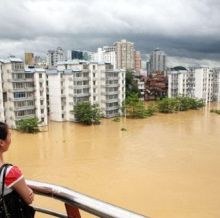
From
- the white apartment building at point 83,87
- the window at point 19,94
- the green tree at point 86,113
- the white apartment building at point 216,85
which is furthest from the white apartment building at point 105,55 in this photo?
the window at point 19,94

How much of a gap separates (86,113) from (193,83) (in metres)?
17.0

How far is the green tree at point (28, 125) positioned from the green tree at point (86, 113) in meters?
3.05

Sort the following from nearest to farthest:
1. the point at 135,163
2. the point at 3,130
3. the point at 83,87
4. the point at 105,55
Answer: the point at 3,130 → the point at 135,163 → the point at 83,87 → the point at 105,55

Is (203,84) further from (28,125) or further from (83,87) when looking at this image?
(28,125)

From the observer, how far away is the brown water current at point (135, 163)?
7.52 metres

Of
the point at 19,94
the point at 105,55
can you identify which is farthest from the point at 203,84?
the point at 19,94

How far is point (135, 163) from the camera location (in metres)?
10.6

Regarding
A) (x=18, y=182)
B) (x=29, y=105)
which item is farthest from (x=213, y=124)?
(x=18, y=182)

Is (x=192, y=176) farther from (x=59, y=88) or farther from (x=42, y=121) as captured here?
(x=59, y=88)

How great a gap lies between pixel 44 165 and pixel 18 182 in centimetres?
983

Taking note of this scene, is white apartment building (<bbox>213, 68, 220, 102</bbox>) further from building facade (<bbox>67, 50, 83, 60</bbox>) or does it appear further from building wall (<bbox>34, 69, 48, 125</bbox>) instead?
building wall (<bbox>34, 69, 48, 125</bbox>)

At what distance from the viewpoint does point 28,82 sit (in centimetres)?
1686

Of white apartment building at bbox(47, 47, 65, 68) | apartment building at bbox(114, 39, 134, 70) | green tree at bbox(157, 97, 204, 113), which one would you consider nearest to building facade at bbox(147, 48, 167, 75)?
apartment building at bbox(114, 39, 134, 70)

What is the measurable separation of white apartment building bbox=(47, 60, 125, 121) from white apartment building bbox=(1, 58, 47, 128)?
63.9 inches
